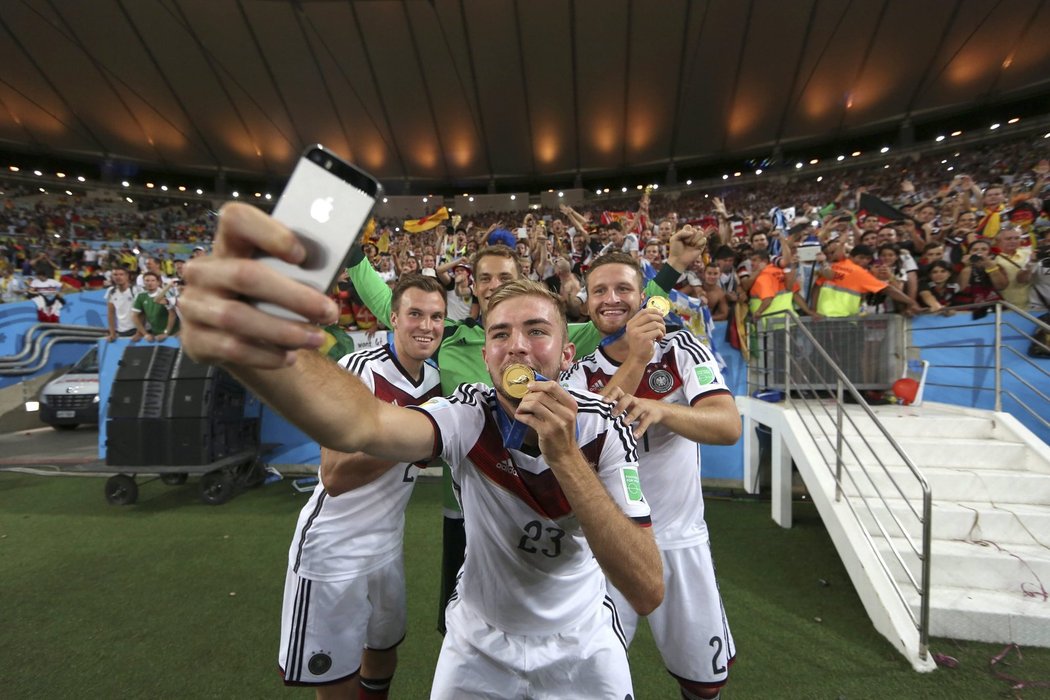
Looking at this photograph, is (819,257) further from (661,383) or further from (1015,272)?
(661,383)

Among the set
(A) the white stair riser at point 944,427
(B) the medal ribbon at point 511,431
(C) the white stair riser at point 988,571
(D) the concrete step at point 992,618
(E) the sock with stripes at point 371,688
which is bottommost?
(D) the concrete step at point 992,618

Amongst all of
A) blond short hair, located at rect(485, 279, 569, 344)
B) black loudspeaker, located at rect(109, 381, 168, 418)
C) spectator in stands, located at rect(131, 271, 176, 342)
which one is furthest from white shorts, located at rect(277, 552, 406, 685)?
spectator in stands, located at rect(131, 271, 176, 342)

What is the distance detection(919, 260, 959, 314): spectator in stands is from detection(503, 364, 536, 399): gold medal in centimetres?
750

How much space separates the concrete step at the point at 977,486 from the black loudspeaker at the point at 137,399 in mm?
8514

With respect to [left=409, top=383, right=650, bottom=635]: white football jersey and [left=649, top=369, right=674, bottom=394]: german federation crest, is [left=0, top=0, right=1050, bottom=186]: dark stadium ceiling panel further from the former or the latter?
[left=409, top=383, right=650, bottom=635]: white football jersey

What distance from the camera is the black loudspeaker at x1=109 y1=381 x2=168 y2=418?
6.72 metres

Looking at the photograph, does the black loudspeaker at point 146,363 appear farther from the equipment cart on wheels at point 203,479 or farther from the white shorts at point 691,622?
the white shorts at point 691,622

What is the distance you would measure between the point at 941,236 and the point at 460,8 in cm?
2131

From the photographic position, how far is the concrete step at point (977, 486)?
4.50 metres

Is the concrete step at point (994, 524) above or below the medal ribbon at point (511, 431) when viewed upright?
below

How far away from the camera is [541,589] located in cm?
176

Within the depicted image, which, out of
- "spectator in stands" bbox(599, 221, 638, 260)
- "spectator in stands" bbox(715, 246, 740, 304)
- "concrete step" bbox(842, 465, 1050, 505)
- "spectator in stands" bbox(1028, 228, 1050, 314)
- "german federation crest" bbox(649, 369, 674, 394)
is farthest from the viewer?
"spectator in stands" bbox(599, 221, 638, 260)

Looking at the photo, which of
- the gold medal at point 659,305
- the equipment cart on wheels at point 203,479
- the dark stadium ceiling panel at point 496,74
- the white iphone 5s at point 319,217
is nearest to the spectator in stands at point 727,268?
the gold medal at point 659,305

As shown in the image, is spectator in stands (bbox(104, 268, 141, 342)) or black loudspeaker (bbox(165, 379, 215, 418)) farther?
spectator in stands (bbox(104, 268, 141, 342))
